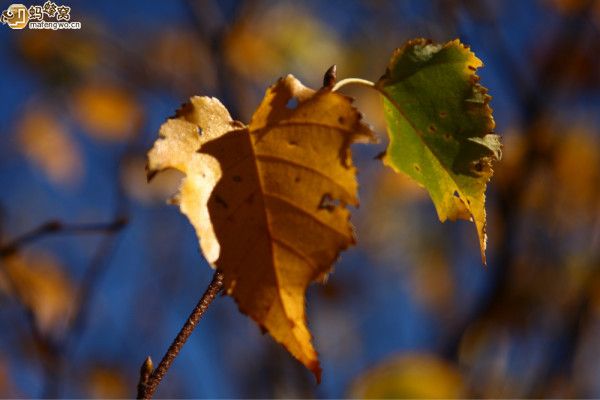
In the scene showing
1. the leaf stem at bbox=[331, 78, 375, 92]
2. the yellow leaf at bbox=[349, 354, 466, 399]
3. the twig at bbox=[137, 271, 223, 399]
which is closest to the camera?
the twig at bbox=[137, 271, 223, 399]

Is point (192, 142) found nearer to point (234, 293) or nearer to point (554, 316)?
point (234, 293)

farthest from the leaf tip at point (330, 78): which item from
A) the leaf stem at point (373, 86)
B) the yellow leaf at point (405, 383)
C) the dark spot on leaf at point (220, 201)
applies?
the yellow leaf at point (405, 383)

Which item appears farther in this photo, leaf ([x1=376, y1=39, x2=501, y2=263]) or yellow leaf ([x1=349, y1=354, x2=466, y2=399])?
yellow leaf ([x1=349, y1=354, x2=466, y2=399])

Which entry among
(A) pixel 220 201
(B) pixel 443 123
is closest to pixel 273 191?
(A) pixel 220 201

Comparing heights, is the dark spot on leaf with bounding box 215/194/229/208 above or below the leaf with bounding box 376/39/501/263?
below

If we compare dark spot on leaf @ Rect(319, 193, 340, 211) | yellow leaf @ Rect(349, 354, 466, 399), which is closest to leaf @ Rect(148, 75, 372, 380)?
dark spot on leaf @ Rect(319, 193, 340, 211)

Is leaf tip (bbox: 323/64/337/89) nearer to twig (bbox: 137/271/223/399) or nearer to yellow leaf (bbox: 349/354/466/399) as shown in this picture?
twig (bbox: 137/271/223/399)

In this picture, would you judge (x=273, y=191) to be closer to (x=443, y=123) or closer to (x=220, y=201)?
(x=220, y=201)
